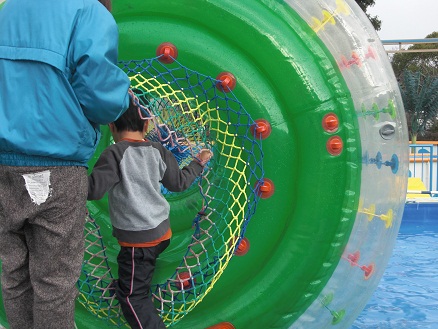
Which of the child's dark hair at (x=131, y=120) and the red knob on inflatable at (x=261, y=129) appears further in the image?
the red knob on inflatable at (x=261, y=129)

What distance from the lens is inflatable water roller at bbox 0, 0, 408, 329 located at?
207 cm

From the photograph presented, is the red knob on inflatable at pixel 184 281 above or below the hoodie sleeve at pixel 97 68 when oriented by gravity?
below

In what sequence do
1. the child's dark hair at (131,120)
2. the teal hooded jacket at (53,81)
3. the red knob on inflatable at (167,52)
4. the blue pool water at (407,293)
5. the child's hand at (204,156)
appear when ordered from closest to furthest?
the teal hooded jacket at (53,81)
the child's dark hair at (131,120)
the child's hand at (204,156)
the red knob on inflatable at (167,52)
the blue pool water at (407,293)

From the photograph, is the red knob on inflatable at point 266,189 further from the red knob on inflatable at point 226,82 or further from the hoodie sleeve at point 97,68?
the hoodie sleeve at point 97,68

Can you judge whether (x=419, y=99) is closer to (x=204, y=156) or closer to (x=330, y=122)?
(x=330, y=122)

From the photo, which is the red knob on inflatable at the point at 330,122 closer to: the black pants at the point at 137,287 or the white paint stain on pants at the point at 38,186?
the black pants at the point at 137,287

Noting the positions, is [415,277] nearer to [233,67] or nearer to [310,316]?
[310,316]

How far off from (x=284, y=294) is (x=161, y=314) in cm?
45

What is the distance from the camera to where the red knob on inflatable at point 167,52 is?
6.88ft

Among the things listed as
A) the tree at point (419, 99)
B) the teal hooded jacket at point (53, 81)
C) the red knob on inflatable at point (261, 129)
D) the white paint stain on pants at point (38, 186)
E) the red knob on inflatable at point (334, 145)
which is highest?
the tree at point (419, 99)

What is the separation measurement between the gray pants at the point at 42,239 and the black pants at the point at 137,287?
329 mm

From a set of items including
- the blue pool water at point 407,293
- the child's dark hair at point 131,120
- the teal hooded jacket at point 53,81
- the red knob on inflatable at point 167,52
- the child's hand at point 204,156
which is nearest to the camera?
the teal hooded jacket at point 53,81

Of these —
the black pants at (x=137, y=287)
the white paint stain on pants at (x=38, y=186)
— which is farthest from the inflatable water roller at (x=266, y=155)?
the white paint stain on pants at (x=38, y=186)

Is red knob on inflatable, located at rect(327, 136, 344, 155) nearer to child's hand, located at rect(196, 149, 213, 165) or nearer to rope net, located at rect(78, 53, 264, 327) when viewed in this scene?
rope net, located at rect(78, 53, 264, 327)
